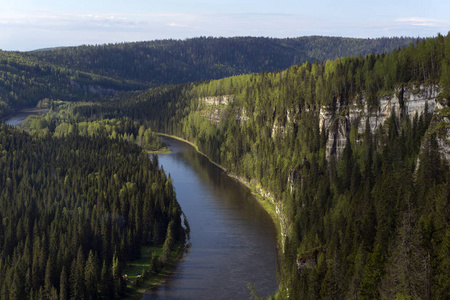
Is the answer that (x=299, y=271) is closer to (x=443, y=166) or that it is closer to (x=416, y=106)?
(x=443, y=166)

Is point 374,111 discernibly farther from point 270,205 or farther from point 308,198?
point 270,205

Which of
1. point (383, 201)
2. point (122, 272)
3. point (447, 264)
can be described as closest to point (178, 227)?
point (122, 272)

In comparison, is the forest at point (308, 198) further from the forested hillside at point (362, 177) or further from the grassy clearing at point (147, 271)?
the grassy clearing at point (147, 271)

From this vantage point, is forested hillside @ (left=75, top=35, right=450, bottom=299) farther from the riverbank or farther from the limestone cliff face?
the riverbank

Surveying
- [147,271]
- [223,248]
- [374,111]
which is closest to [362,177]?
[374,111]

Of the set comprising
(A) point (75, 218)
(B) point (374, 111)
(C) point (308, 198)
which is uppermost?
(B) point (374, 111)

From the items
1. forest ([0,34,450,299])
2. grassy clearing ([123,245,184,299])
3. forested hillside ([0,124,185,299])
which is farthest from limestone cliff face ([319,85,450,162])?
grassy clearing ([123,245,184,299])
